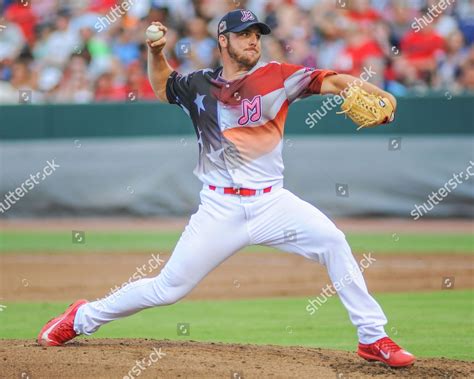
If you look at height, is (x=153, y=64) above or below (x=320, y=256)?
above

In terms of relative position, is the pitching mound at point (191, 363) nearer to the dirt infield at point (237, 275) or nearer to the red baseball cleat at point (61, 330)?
the red baseball cleat at point (61, 330)

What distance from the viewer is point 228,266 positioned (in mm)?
13242

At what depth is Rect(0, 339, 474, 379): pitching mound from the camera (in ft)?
20.7

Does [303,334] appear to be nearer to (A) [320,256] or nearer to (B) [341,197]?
(A) [320,256]

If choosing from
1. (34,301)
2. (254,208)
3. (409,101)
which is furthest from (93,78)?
(254,208)

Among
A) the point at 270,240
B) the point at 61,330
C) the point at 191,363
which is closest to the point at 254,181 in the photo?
the point at 270,240

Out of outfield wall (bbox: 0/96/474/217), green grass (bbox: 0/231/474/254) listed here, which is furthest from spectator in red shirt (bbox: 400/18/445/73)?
green grass (bbox: 0/231/474/254)

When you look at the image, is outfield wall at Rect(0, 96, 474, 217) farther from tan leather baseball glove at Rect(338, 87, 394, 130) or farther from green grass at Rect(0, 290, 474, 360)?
tan leather baseball glove at Rect(338, 87, 394, 130)

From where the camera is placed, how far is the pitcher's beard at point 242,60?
6.50 m

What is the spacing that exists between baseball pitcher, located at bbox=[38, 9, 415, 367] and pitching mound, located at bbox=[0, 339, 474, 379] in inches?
10.7

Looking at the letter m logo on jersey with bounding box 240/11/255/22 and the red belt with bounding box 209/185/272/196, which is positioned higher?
the letter m logo on jersey with bounding box 240/11/255/22

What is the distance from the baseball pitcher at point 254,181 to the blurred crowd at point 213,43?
9.42 metres

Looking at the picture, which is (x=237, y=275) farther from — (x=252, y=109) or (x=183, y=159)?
(x=252, y=109)

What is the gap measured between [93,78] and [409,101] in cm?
582
